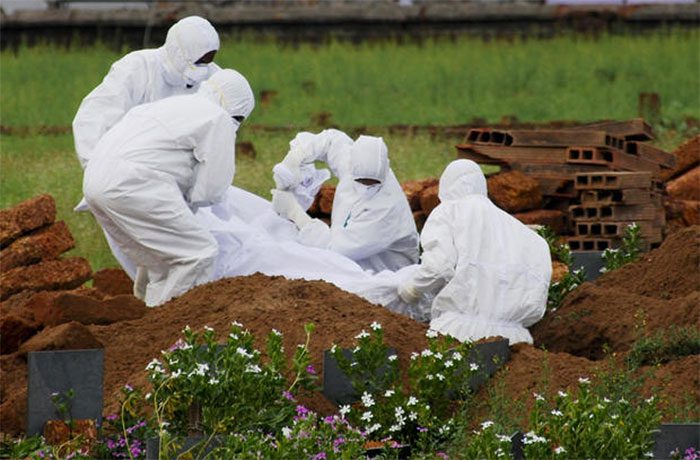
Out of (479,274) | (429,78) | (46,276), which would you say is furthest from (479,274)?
(429,78)

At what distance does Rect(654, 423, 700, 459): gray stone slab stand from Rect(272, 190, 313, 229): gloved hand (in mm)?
5144

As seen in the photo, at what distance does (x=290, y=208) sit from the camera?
14125 mm

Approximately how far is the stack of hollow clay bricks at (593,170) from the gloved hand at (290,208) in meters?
2.16

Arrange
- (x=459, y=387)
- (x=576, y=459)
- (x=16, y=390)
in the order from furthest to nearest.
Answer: (x=16, y=390) < (x=459, y=387) < (x=576, y=459)

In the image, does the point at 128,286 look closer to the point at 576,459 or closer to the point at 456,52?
the point at 576,459

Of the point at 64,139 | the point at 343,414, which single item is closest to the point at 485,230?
the point at 343,414

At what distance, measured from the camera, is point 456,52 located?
2703 cm

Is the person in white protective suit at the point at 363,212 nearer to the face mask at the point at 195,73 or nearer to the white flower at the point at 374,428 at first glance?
the face mask at the point at 195,73

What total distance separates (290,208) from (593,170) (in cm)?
288

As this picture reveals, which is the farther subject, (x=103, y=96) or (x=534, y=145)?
(x=534, y=145)

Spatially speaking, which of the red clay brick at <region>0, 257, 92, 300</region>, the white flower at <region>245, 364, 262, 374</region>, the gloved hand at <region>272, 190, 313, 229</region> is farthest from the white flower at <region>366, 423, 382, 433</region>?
the red clay brick at <region>0, 257, 92, 300</region>

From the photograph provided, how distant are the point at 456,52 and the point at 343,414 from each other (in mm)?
17583

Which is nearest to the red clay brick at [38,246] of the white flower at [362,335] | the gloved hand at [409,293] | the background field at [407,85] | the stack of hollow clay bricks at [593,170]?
the gloved hand at [409,293]

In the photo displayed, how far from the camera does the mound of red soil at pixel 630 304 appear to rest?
1184 centimetres
